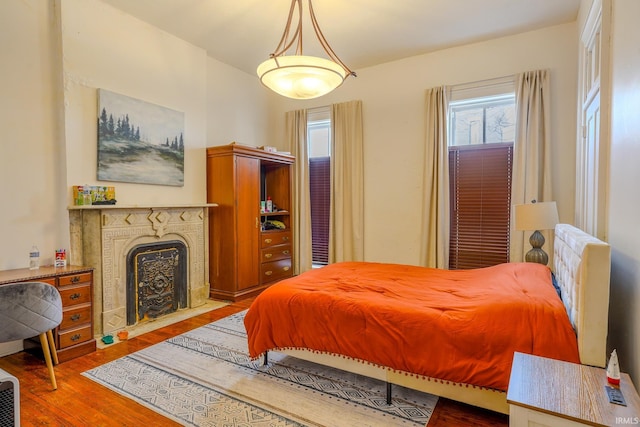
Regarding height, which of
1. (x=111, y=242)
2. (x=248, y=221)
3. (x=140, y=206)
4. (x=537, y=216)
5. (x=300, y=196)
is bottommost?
(x=111, y=242)

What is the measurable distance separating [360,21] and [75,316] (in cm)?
401

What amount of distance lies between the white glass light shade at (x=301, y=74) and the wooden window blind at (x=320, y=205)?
253cm

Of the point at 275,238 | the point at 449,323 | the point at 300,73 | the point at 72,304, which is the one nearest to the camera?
the point at 449,323

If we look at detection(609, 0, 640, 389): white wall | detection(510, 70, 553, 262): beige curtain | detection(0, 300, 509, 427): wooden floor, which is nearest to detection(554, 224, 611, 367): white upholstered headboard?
detection(609, 0, 640, 389): white wall

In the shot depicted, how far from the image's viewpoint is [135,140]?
367cm

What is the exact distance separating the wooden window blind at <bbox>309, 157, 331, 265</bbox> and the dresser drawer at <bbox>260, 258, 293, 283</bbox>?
1.54ft

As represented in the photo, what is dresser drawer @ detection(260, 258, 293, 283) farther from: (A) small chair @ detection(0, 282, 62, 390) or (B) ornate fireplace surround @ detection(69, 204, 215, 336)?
(A) small chair @ detection(0, 282, 62, 390)

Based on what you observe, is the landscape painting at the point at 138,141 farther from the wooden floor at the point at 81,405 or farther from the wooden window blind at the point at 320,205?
the wooden window blind at the point at 320,205

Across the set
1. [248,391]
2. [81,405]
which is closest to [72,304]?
[81,405]

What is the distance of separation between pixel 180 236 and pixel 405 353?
3103mm

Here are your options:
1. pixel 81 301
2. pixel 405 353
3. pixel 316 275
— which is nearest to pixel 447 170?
pixel 316 275

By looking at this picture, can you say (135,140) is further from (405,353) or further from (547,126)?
(547,126)

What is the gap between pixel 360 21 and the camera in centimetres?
368

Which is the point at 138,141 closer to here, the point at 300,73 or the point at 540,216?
the point at 300,73
